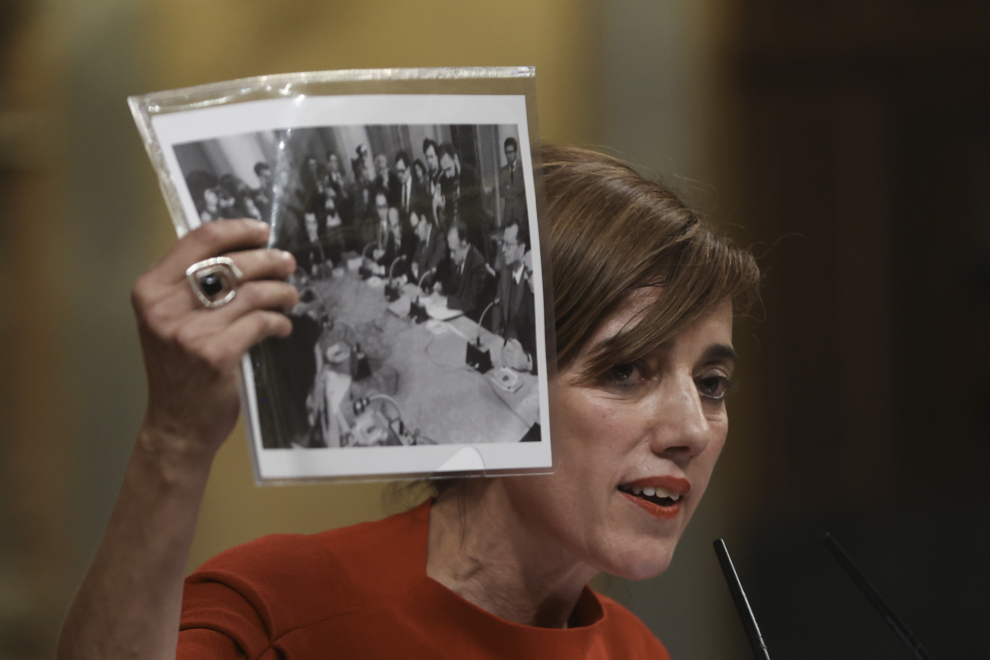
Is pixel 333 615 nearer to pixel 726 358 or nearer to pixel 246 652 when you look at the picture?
pixel 246 652

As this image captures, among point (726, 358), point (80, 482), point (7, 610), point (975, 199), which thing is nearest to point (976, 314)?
point (975, 199)

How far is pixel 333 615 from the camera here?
35.0 inches

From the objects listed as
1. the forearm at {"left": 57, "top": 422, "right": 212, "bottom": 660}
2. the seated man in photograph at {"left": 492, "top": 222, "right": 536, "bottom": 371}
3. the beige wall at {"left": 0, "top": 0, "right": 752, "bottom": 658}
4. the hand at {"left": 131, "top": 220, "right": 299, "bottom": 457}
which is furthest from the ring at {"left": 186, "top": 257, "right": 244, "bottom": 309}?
Result: the beige wall at {"left": 0, "top": 0, "right": 752, "bottom": 658}

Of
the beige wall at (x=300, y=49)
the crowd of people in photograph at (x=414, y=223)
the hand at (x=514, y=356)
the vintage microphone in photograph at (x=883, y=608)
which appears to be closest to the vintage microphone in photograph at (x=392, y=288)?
the crowd of people in photograph at (x=414, y=223)

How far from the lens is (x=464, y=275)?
706 mm

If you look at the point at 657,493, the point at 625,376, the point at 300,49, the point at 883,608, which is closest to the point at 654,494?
the point at 657,493

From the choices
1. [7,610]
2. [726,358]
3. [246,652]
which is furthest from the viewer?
[7,610]

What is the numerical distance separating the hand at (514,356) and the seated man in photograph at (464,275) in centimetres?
4

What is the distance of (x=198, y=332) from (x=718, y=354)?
2.03 feet

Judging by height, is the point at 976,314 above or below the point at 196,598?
below

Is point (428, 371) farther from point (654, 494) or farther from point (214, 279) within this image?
point (654, 494)

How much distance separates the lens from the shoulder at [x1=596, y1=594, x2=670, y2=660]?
1199mm

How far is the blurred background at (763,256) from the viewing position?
166 centimetres

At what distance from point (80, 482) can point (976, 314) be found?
1.94 meters
